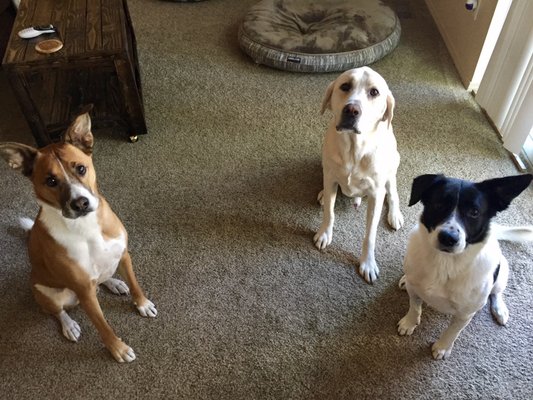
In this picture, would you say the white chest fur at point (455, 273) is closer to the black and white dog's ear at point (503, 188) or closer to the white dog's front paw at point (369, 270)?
the black and white dog's ear at point (503, 188)

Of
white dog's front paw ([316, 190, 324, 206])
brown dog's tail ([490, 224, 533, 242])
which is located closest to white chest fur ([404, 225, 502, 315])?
brown dog's tail ([490, 224, 533, 242])

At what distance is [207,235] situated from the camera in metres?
2.25

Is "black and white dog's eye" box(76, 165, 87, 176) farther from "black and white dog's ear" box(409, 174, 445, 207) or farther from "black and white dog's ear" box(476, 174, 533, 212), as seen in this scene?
"black and white dog's ear" box(476, 174, 533, 212)

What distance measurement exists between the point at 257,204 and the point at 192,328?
0.77m

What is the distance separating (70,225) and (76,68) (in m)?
1.29

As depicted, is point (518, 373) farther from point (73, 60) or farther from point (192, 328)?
point (73, 60)

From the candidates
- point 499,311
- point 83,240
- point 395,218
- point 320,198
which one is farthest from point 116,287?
point 499,311

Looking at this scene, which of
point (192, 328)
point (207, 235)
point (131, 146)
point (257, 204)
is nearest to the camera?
point (192, 328)

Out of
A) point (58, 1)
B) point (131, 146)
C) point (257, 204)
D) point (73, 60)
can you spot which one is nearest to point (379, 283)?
point (257, 204)

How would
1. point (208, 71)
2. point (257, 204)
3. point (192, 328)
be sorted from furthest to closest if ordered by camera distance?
point (208, 71) < point (257, 204) < point (192, 328)

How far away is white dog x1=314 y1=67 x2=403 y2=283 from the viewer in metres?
1.70

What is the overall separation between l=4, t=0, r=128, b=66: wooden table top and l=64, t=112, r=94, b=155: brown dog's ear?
1007mm

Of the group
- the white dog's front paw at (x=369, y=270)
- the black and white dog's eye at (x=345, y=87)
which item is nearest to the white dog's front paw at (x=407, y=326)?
the white dog's front paw at (x=369, y=270)

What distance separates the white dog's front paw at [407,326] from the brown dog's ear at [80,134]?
137 cm
